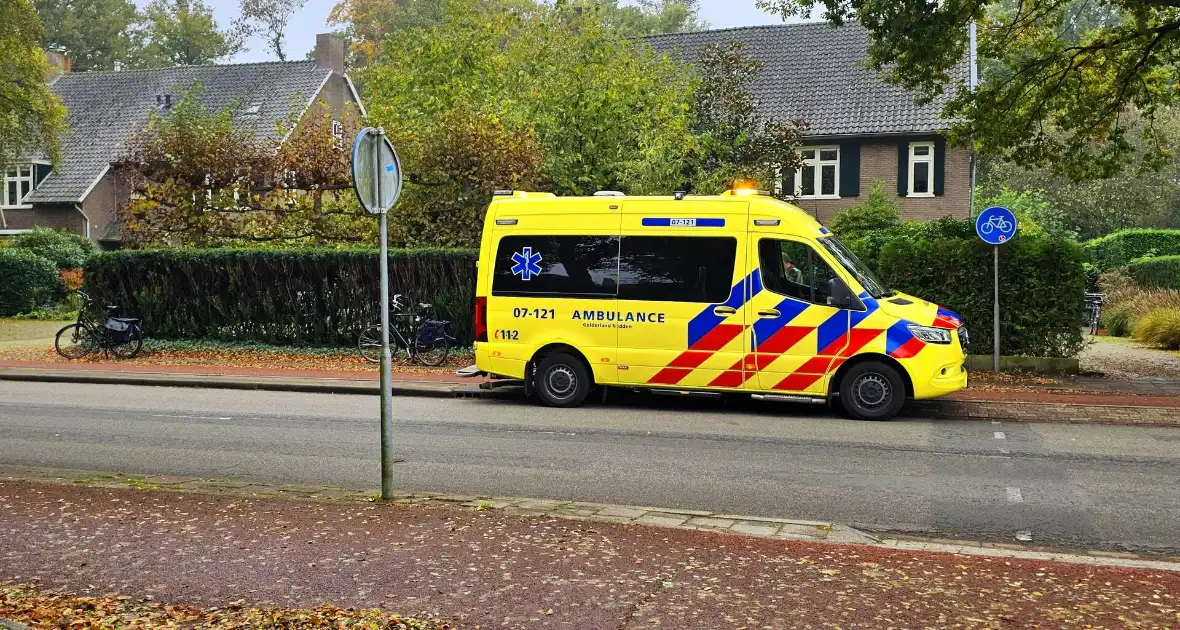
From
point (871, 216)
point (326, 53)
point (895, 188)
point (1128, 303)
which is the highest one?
point (326, 53)

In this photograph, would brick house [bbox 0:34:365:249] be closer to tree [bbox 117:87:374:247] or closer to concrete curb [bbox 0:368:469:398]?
tree [bbox 117:87:374:247]

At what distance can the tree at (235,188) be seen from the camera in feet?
70.7

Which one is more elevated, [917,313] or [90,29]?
[90,29]

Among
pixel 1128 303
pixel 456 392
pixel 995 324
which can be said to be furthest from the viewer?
pixel 1128 303

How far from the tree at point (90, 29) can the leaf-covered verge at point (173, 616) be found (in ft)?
206

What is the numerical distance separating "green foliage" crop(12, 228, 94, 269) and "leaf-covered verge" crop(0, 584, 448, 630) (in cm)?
2932

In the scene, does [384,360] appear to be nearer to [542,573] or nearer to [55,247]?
[542,573]

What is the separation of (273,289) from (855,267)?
12000 mm

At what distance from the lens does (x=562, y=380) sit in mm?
13711

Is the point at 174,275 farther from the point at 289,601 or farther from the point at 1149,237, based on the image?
the point at 1149,237

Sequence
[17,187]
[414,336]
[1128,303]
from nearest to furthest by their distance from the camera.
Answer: [414,336] → [1128,303] → [17,187]

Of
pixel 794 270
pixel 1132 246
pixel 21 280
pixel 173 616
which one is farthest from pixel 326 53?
pixel 173 616

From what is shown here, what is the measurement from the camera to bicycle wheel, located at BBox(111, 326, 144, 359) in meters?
20.4

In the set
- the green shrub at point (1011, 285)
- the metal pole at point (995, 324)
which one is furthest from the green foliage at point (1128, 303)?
the metal pole at point (995, 324)
